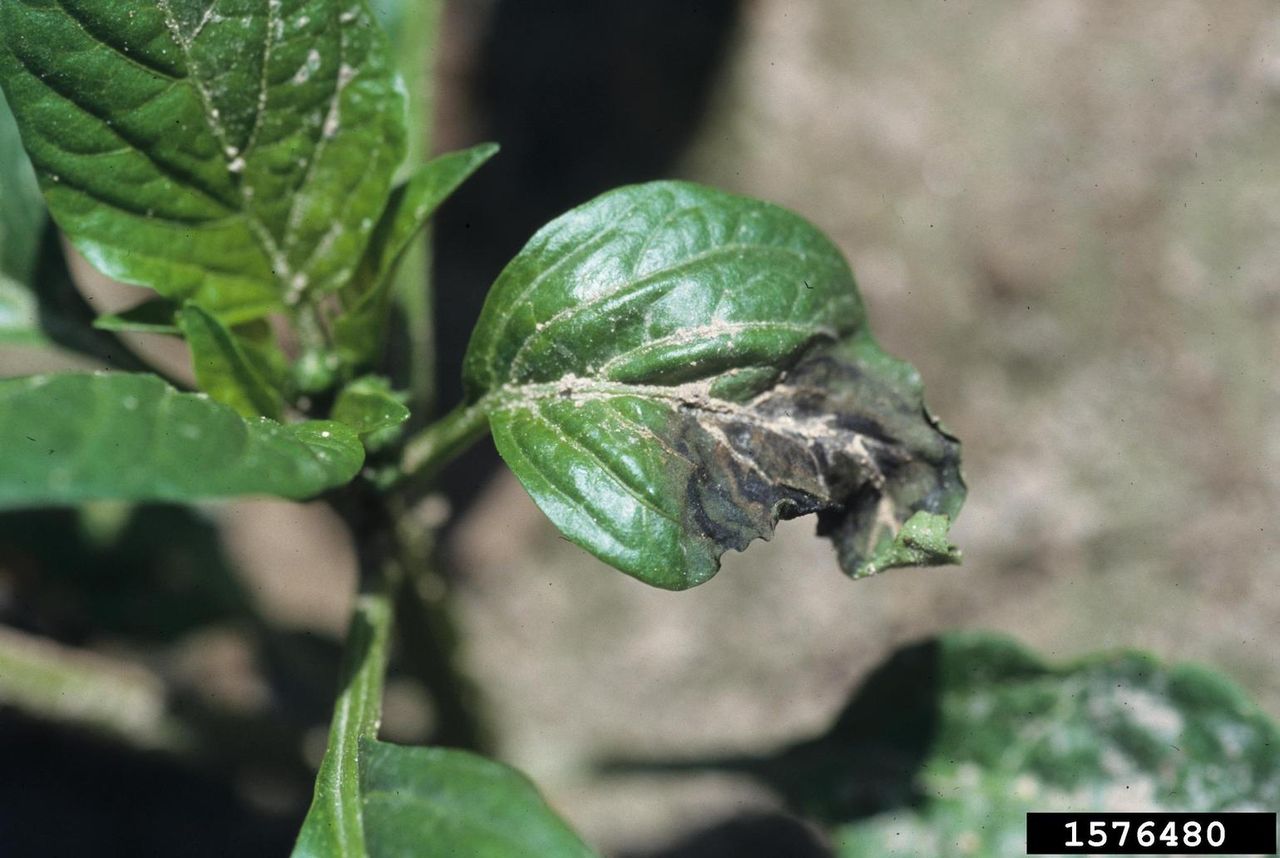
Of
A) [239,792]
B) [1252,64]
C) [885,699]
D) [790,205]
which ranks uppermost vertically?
[1252,64]

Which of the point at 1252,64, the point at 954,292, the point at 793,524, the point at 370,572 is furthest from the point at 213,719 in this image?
the point at 1252,64

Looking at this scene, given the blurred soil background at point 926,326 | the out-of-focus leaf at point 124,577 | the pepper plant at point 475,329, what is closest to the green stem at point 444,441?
the pepper plant at point 475,329

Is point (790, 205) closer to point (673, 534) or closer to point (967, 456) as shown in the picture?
point (967, 456)

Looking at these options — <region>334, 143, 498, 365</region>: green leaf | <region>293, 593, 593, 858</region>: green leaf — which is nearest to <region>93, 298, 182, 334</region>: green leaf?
<region>334, 143, 498, 365</region>: green leaf

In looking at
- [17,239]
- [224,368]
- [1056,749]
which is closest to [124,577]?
[17,239]

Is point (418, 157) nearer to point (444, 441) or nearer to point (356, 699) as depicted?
point (444, 441)

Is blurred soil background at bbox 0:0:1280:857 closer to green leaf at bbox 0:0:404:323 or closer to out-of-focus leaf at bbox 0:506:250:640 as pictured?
out-of-focus leaf at bbox 0:506:250:640

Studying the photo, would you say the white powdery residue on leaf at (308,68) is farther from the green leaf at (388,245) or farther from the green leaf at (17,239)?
the green leaf at (17,239)
